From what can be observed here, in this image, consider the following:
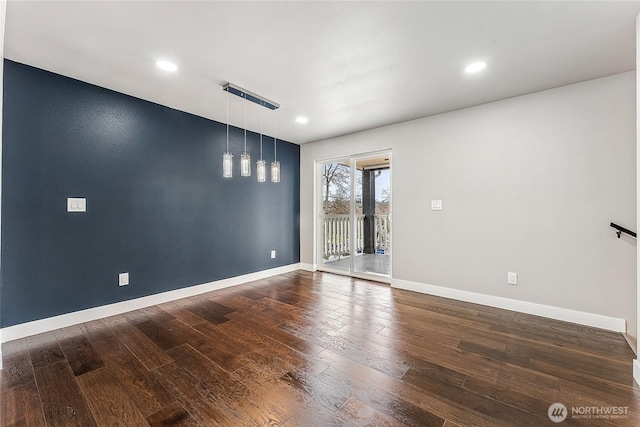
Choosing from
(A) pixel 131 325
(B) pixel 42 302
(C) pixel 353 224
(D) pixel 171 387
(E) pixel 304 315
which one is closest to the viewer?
(D) pixel 171 387

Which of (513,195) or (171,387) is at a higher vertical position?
(513,195)

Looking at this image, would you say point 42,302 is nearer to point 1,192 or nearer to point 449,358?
point 1,192

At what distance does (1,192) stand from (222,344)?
87.9 inches

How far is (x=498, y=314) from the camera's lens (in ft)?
9.51

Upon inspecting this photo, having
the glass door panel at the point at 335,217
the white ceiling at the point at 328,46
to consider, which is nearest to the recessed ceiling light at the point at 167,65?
the white ceiling at the point at 328,46

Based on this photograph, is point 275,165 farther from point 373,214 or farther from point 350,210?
point 373,214

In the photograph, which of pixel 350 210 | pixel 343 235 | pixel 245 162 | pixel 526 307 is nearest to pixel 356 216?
pixel 350 210

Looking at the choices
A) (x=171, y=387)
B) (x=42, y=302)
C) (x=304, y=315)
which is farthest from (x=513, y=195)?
(x=42, y=302)

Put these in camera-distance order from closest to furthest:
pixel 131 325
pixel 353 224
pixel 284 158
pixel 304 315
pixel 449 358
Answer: pixel 449 358
pixel 131 325
pixel 304 315
pixel 353 224
pixel 284 158

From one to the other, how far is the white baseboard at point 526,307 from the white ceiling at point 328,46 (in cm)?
229

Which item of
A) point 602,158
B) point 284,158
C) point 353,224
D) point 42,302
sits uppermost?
point 284,158

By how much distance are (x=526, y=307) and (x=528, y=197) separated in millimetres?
1199

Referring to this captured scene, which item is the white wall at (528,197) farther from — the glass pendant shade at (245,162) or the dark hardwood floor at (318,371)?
the glass pendant shade at (245,162)

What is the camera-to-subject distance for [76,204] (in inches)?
104
